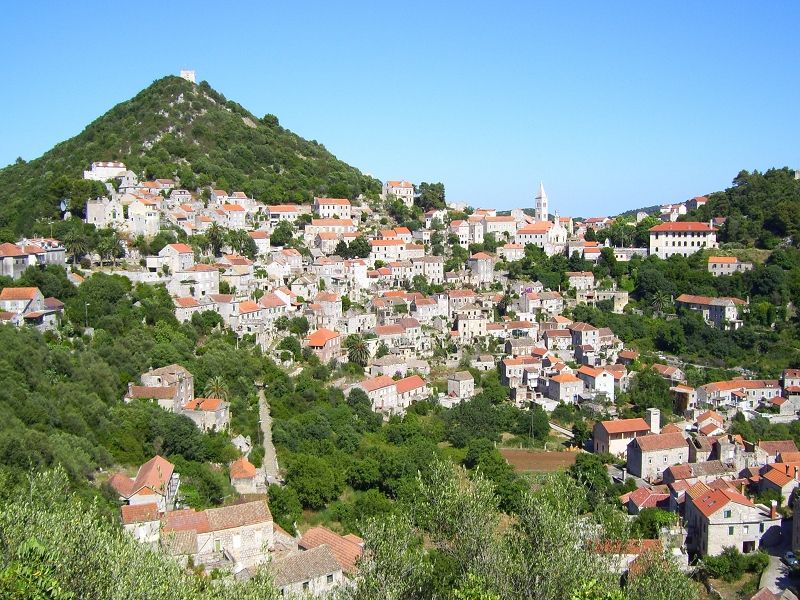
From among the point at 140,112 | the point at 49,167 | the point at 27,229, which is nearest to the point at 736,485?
the point at 27,229

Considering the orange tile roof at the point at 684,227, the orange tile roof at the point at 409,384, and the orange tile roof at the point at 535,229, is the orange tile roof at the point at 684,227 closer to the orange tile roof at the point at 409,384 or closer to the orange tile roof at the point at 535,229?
the orange tile roof at the point at 535,229

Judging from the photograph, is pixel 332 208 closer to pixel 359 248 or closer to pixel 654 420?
pixel 359 248

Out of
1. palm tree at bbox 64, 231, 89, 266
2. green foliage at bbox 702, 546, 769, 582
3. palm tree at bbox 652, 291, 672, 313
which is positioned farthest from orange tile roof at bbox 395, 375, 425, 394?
palm tree at bbox 652, 291, 672, 313

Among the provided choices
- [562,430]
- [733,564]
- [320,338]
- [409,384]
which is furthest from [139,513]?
[562,430]

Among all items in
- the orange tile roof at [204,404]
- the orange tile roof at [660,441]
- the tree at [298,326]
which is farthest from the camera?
the tree at [298,326]

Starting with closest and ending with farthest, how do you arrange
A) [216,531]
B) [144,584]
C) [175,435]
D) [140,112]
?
[144,584] < [216,531] < [175,435] < [140,112]

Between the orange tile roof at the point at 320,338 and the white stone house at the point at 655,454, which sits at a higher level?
the orange tile roof at the point at 320,338

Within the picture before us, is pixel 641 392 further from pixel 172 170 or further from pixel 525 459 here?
pixel 172 170

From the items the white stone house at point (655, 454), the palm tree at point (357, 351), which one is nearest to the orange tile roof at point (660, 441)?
the white stone house at point (655, 454)
